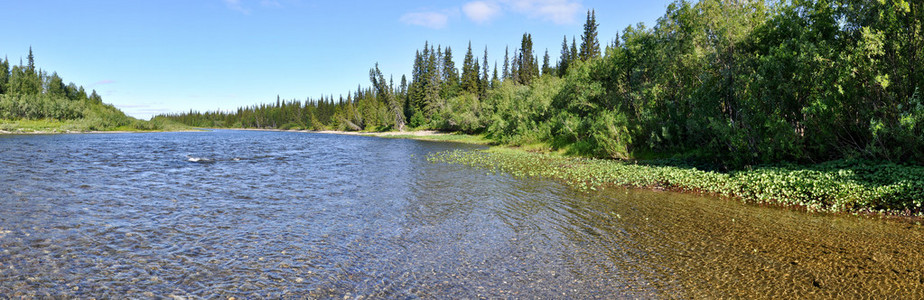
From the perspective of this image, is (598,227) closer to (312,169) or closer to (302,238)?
(302,238)

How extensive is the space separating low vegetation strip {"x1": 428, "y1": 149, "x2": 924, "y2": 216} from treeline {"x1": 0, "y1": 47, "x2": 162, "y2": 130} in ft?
434

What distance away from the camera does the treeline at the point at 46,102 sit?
10700 cm

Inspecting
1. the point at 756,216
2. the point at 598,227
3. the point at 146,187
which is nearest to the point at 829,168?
the point at 756,216

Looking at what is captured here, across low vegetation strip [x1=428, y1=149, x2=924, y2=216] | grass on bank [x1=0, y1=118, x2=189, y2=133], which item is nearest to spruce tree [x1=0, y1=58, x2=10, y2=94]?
grass on bank [x1=0, y1=118, x2=189, y2=133]

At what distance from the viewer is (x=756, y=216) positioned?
47.2 feet

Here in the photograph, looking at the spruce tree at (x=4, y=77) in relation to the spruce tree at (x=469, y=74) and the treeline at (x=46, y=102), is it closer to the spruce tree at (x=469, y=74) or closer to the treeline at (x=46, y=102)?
the treeline at (x=46, y=102)

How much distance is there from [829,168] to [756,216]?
5389mm

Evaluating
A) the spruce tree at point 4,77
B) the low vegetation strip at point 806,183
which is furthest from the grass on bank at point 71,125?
the low vegetation strip at point 806,183

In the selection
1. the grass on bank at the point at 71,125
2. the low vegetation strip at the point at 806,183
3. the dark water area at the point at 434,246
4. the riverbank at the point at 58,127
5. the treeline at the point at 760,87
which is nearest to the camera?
the dark water area at the point at 434,246

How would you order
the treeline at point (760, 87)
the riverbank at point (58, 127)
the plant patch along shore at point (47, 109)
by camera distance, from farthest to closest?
the plant patch along shore at point (47, 109) < the riverbank at point (58, 127) < the treeline at point (760, 87)

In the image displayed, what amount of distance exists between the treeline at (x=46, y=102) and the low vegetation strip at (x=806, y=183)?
434 feet

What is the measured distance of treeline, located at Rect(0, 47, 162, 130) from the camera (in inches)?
4213

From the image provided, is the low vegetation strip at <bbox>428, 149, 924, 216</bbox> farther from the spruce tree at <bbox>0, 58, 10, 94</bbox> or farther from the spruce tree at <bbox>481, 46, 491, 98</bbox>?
the spruce tree at <bbox>0, 58, 10, 94</bbox>

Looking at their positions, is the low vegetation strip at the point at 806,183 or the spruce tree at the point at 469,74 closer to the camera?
→ the low vegetation strip at the point at 806,183
